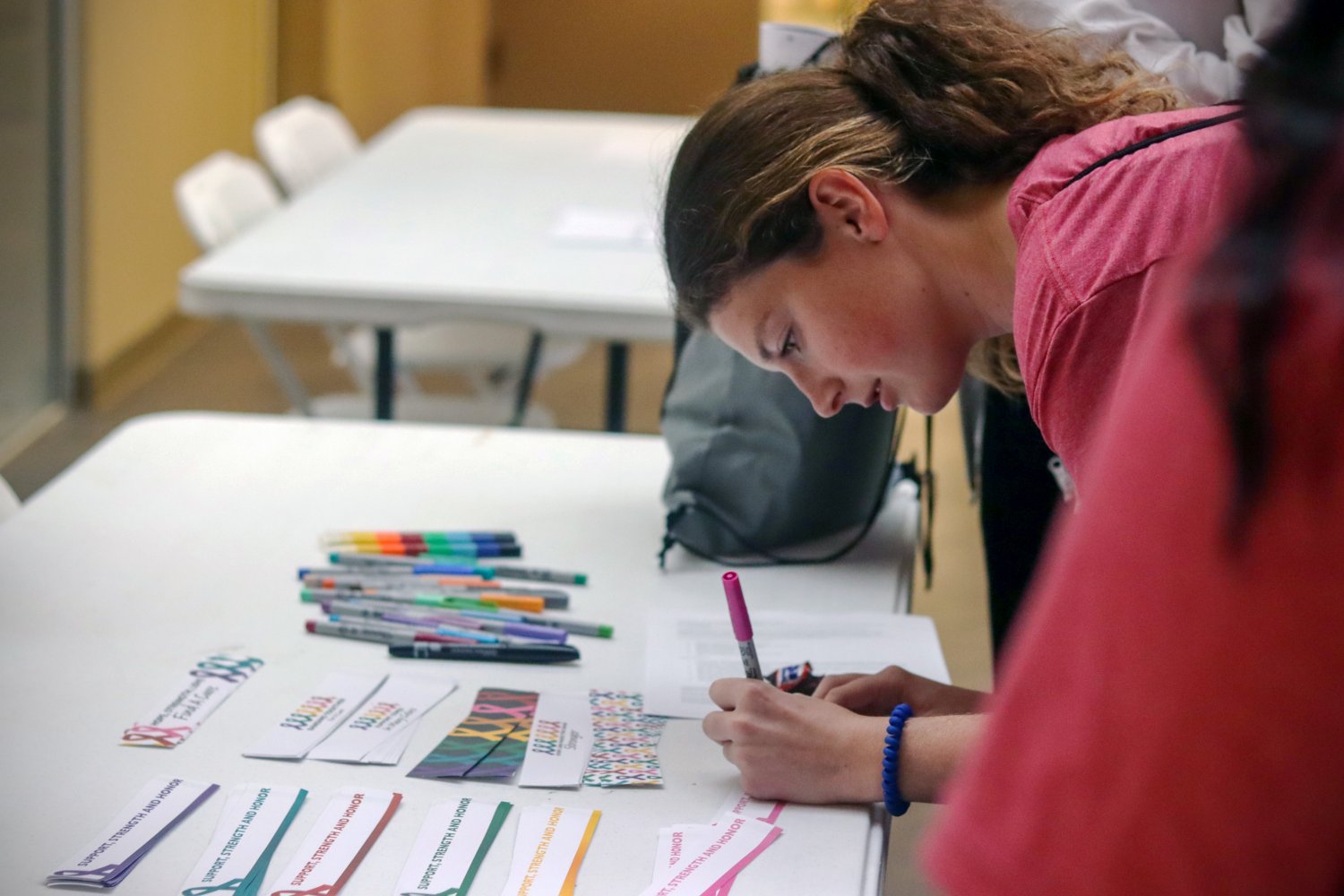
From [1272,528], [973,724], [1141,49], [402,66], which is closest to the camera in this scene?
[1272,528]

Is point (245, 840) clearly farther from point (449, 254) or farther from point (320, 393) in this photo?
point (320, 393)

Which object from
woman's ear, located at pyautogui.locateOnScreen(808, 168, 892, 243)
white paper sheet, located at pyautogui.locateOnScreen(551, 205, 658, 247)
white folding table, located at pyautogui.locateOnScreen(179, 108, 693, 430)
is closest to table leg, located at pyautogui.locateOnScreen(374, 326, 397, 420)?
white folding table, located at pyautogui.locateOnScreen(179, 108, 693, 430)

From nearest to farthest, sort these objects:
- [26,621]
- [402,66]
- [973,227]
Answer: [973,227]
[26,621]
[402,66]

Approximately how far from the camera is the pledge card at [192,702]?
3.47 ft

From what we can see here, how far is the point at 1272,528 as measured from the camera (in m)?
0.40

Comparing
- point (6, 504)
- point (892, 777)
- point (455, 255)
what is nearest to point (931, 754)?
point (892, 777)

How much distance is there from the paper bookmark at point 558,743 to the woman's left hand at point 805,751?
112 mm

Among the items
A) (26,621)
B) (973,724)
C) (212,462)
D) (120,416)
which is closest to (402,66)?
(120,416)

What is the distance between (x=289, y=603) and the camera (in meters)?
1.31

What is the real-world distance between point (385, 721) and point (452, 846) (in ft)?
0.64

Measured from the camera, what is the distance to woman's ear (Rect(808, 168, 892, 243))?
1089 millimetres

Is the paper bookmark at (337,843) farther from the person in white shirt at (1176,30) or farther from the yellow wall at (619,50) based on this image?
the yellow wall at (619,50)

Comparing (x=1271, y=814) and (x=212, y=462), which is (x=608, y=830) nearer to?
(x=1271, y=814)

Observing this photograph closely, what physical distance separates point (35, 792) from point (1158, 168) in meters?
0.86
